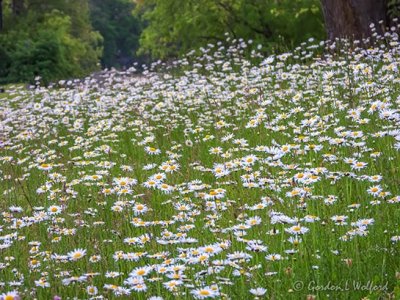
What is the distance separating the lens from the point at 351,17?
11.2 meters

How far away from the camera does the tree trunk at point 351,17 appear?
11230 millimetres

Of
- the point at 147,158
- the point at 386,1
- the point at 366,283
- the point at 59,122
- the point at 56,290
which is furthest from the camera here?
the point at 386,1

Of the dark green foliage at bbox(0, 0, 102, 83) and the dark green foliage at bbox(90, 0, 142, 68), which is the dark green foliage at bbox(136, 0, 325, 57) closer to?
the dark green foliage at bbox(0, 0, 102, 83)

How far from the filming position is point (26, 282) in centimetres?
353

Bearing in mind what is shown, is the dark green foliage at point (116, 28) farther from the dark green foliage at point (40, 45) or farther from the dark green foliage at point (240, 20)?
the dark green foliage at point (240, 20)

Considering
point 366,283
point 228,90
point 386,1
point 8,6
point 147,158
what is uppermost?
point 8,6

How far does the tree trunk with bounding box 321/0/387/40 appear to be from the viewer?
11.2 m

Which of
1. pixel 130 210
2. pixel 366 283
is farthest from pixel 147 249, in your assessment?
pixel 366 283

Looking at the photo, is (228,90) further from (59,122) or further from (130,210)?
(130,210)

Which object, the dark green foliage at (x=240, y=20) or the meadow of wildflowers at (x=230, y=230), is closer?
the meadow of wildflowers at (x=230, y=230)

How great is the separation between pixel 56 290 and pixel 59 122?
605cm
